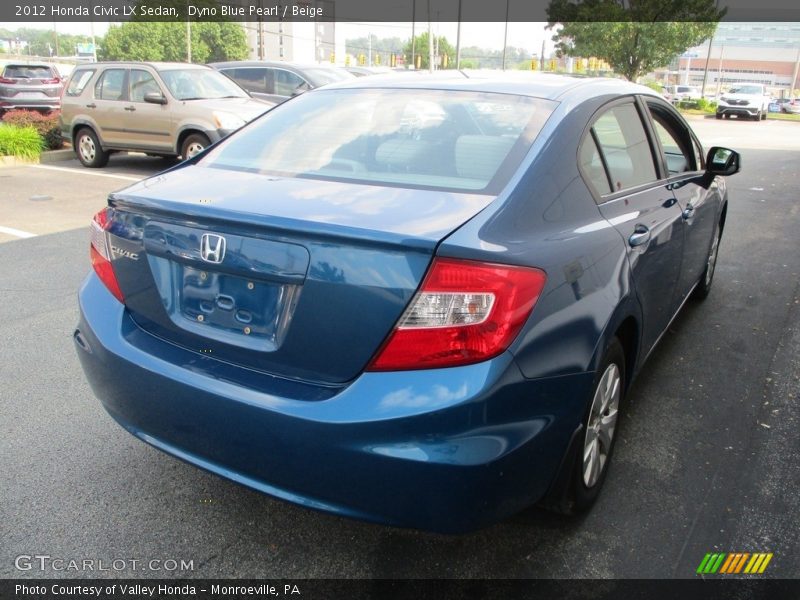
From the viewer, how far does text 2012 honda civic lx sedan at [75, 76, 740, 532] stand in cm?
188

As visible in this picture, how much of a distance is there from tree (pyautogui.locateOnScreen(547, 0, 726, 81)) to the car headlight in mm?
34510

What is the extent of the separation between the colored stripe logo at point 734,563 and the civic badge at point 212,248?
6.36 ft

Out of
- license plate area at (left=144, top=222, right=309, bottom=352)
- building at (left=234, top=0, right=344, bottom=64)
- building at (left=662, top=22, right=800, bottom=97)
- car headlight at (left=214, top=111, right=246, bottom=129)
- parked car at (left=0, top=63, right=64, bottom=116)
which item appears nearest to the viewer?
license plate area at (left=144, top=222, right=309, bottom=352)

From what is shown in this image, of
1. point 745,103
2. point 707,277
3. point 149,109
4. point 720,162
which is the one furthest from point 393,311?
point 745,103

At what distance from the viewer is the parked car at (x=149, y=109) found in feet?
34.7

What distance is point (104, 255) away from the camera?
2.49 metres

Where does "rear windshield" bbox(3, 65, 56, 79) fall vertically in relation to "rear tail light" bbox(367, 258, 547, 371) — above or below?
above

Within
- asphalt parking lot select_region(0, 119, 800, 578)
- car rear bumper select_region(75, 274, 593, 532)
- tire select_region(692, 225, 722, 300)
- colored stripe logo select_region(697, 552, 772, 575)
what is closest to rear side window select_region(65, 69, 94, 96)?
asphalt parking lot select_region(0, 119, 800, 578)

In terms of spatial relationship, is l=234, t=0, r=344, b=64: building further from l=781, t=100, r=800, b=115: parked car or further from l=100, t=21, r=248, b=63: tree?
l=781, t=100, r=800, b=115: parked car

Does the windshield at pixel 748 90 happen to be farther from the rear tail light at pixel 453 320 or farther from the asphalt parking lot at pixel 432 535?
the rear tail light at pixel 453 320

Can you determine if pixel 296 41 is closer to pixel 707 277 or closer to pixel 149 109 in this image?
pixel 149 109

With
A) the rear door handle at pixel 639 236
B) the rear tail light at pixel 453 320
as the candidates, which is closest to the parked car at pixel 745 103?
the rear door handle at pixel 639 236

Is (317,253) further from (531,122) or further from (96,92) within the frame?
(96,92)

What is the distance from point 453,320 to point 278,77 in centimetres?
1264
